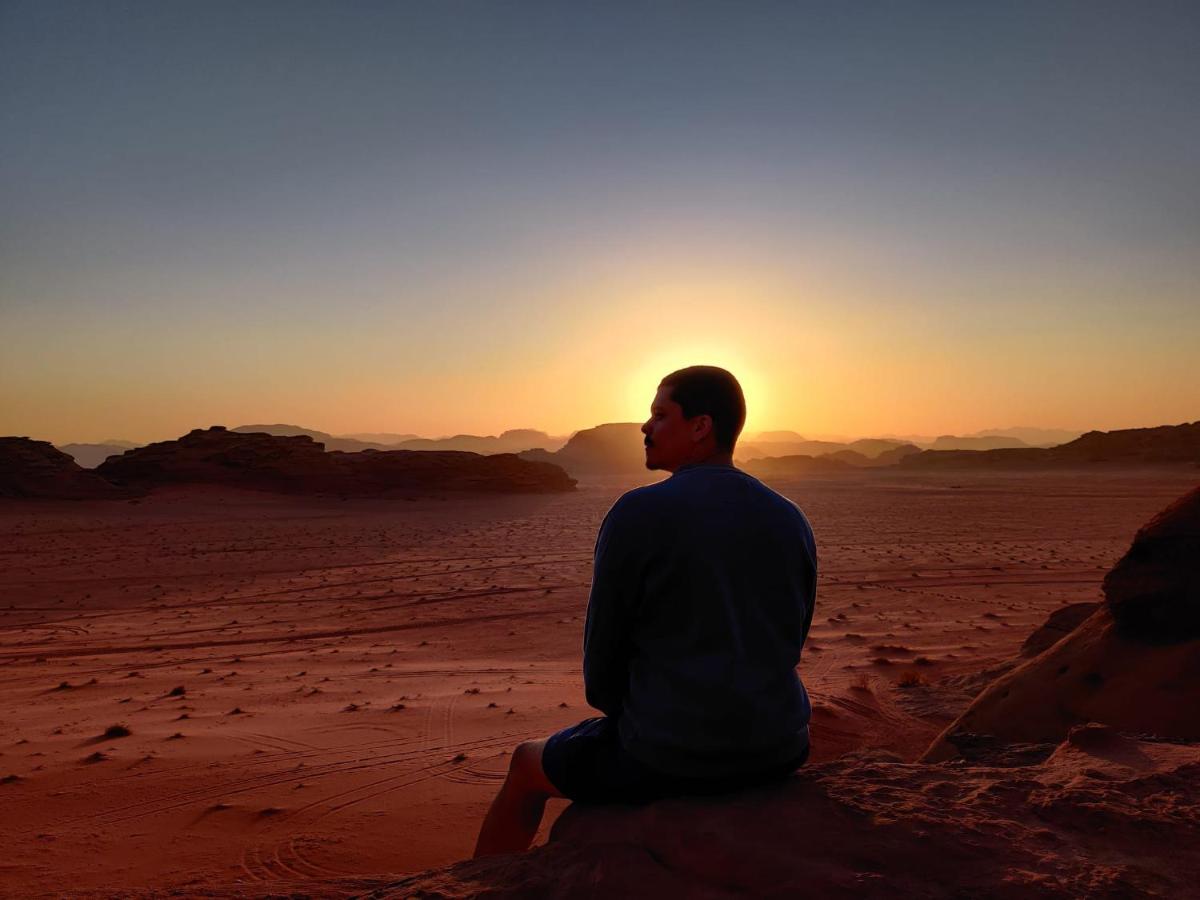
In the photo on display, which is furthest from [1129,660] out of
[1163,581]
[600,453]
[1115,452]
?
[600,453]

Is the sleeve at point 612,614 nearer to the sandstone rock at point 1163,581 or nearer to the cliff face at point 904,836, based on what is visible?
the cliff face at point 904,836

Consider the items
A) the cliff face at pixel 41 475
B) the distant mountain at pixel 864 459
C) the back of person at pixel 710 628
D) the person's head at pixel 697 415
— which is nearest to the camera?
the back of person at pixel 710 628

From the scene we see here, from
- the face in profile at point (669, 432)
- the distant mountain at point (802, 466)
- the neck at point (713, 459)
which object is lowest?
the distant mountain at point (802, 466)

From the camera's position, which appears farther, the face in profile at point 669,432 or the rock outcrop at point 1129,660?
the rock outcrop at point 1129,660

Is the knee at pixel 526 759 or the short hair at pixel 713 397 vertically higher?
the short hair at pixel 713 397

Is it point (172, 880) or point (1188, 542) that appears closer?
point (172, 880)

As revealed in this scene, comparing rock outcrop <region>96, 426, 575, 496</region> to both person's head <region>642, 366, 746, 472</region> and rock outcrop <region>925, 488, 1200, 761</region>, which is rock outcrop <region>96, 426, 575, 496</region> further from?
person's head <region>642, 366, 746, 472</region>

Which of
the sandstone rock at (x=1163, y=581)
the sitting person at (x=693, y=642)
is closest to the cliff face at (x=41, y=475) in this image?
the sitting person at (x=693, y=642)

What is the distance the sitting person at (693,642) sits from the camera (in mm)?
1771

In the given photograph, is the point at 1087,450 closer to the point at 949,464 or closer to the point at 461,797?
the point at 949,464

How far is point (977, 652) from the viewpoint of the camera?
262 inches

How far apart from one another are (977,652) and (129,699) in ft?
25.1

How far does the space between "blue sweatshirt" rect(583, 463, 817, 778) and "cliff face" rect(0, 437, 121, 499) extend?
32.5m

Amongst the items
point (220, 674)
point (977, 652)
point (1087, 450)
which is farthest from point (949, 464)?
point (220, 674)
